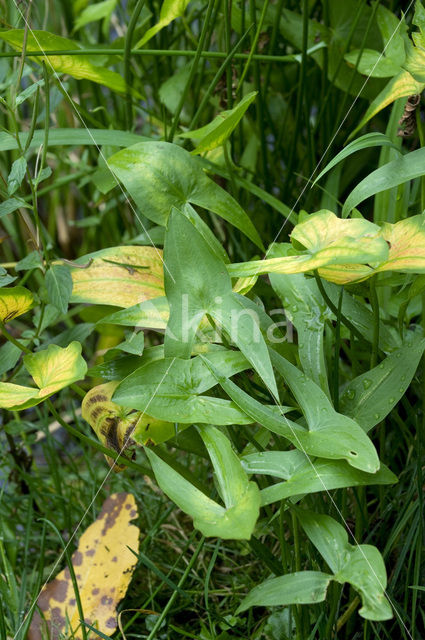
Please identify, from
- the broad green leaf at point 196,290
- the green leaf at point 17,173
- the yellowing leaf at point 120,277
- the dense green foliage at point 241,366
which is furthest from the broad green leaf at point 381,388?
the green leaf at point 17,173

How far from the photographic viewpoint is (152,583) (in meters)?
0.75

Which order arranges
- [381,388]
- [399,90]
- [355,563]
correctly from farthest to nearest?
1. [399,90]
2. [381,388]
3. [355,563]

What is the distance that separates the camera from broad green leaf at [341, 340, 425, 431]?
1.76ft

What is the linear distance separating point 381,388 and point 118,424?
22 centimetres

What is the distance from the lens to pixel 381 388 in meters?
0.55

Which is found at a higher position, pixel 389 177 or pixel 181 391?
pixel 389 177

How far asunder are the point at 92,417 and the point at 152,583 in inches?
9.8

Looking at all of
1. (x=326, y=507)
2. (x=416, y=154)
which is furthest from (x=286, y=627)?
(x=416, y=154)

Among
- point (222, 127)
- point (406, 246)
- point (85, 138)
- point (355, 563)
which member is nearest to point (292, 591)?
point (355, 563)

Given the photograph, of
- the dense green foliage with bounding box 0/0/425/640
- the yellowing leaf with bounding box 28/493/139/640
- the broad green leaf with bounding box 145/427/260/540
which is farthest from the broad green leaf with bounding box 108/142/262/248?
the yellowing leaf with bounding box 28/493/139/640

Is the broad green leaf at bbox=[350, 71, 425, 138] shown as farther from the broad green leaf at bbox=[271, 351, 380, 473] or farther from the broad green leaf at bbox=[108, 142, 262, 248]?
the broad green leaf at bbox=[271, 351, 380, 473]

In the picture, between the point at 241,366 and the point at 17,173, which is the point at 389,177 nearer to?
the point at 241,366

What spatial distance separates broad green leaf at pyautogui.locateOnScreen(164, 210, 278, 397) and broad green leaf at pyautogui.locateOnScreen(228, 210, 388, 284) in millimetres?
32

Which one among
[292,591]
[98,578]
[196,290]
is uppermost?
[196,290]
